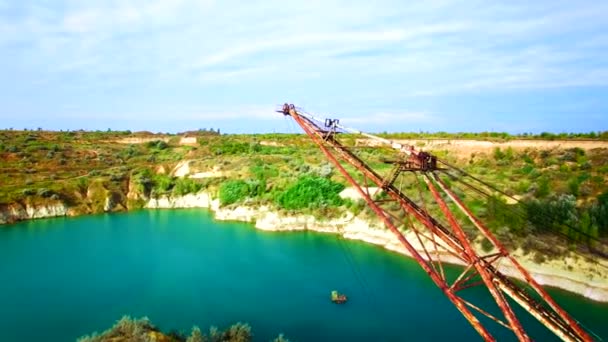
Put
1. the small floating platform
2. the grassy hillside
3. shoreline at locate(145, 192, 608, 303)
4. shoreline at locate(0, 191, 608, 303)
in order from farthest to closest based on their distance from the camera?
the grassy hillside → shoreline at locate(0, 191, 608, 303) → shoreline at locate(145, 192, 608, 303) → the small floating platform

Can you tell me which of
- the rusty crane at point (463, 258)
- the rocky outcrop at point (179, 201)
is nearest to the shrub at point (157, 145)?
the rocky outcrop at point (179, 201)

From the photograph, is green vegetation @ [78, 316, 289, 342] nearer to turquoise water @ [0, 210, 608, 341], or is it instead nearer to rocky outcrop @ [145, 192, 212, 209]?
turquoise water @ [0, 210, 608, 341]

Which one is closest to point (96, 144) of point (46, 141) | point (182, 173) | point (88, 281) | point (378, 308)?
point (46, 141)

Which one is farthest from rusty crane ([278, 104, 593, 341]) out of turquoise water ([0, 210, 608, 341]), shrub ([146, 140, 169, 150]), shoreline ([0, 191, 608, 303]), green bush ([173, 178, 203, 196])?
shrub ([146, 140, 169, 150])

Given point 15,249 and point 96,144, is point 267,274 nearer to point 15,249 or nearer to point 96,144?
point 15,249

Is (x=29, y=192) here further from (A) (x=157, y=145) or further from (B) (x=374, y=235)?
(B) (x=374, y=235)

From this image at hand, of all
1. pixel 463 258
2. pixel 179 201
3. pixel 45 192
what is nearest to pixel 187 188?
pixel 179 201

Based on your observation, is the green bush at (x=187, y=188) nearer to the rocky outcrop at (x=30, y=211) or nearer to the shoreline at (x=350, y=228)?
the shoreline at (x=350, y=228)
